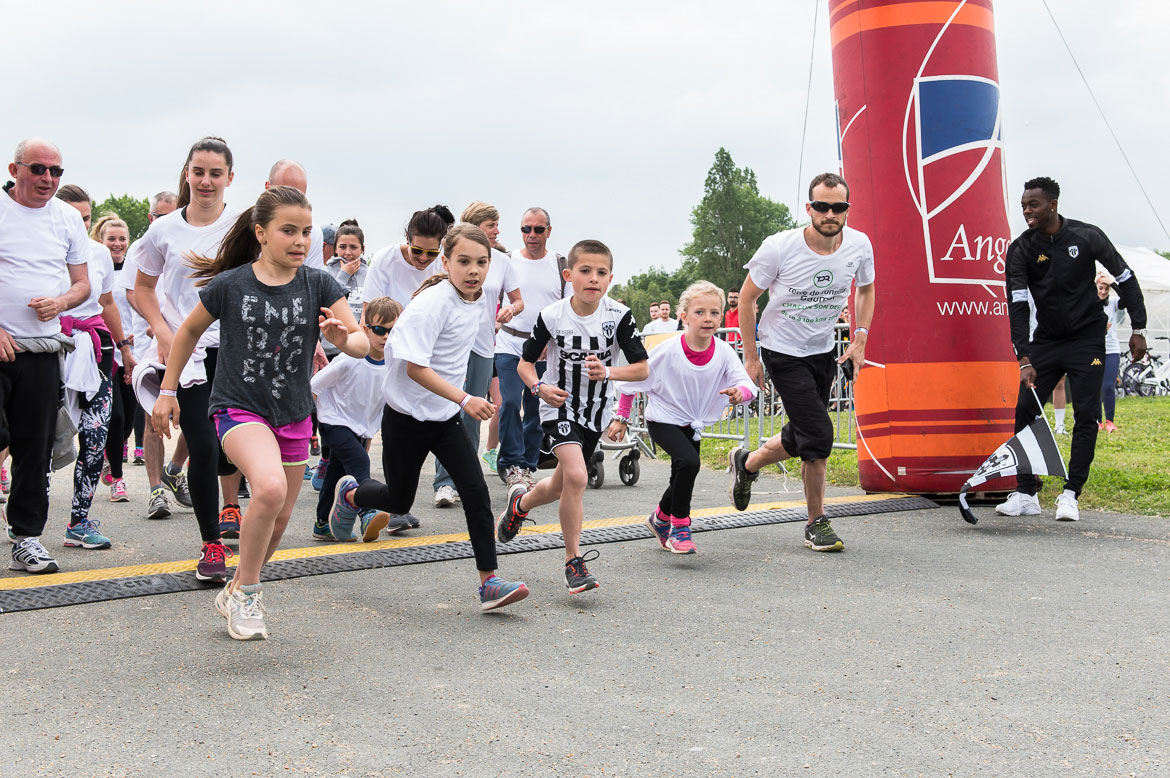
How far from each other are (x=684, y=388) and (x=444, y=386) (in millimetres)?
1920

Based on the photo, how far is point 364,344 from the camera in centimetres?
455

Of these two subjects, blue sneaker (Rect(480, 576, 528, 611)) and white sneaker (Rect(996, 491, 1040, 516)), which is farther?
white sneaker (Rect(996, 491, 1040, 516))

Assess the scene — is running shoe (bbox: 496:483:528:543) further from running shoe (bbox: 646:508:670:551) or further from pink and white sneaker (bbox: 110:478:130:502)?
pink and white sneaker (bbox: 110:478:130:502)

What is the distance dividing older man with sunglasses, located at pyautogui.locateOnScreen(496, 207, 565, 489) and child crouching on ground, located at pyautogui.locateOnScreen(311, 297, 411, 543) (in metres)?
1.54

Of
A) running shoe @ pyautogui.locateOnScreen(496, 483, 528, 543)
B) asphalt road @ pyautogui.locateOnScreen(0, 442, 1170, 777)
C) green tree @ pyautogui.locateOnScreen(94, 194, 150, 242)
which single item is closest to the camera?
asphalt road @ pyautogui.locateOnScreen(0, 442, 1170, 777)

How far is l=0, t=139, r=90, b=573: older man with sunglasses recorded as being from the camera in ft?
18.3

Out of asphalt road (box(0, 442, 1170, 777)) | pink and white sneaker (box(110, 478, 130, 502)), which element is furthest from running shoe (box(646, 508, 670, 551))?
pink and white sneaker (box(110, 478, 130, 502))

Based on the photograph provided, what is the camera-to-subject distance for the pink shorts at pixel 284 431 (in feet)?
14.8

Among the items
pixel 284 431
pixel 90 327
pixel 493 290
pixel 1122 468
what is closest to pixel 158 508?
pixel 90 327

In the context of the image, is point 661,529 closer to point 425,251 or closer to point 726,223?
point 425,251

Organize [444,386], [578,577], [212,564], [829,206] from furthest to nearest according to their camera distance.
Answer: [829,206]
[212,564]
[578,577]
[444,386]

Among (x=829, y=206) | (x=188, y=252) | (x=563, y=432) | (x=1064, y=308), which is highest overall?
(x=829, y=206)

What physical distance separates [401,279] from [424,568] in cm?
238

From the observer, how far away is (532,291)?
8930 millimetres
